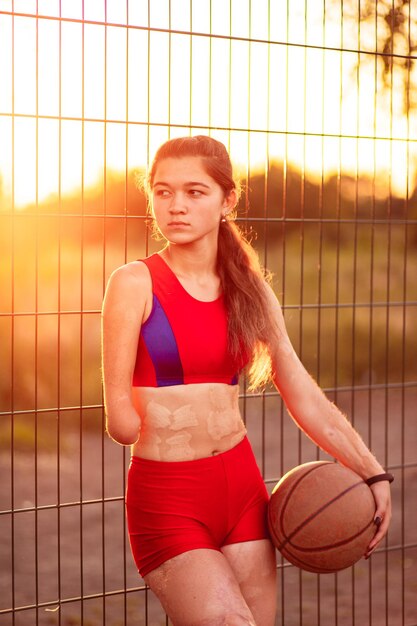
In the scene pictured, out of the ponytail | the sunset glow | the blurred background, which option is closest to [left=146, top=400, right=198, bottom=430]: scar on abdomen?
the ponytail

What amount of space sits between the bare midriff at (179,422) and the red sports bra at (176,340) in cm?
3

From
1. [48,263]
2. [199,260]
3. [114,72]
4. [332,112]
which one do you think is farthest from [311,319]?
[199,260]

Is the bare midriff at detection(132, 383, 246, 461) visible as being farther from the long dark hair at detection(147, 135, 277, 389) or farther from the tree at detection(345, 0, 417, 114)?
the tree at detection(345, 0, 417, 114)

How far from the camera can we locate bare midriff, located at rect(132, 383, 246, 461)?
251 cm

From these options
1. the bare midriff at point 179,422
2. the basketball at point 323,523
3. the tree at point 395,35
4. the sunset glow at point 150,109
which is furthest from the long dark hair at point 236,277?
the tree at point 395,35

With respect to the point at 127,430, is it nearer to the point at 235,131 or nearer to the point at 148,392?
the point at 148,392

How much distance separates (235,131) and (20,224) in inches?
37.7

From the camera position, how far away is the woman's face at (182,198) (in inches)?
99.3

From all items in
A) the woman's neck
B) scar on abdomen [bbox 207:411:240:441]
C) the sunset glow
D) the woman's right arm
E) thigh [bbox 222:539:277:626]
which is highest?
the sunset glow

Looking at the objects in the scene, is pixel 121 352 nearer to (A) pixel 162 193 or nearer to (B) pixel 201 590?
(A) pixel 162 193

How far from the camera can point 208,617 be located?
90.3 inches

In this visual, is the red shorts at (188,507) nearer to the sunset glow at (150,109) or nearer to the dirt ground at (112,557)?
the dirt ground at (112,557)

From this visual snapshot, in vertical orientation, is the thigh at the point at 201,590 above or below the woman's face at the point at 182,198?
below

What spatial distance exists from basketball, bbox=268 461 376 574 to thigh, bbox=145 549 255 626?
20 cm
